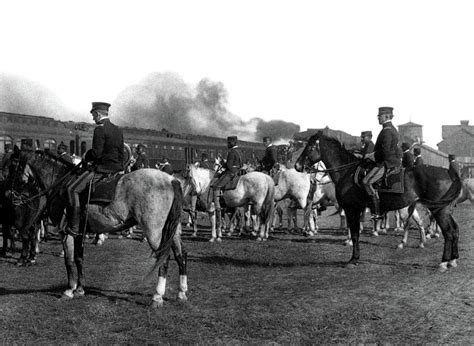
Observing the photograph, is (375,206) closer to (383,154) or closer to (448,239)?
(383,154)

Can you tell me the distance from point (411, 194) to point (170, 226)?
597cm

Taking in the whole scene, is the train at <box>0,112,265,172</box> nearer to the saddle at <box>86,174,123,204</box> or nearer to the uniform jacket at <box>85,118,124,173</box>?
the uniform jacket at <box>85,118,124,173</box>

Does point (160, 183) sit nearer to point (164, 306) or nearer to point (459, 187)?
point (164, 306)

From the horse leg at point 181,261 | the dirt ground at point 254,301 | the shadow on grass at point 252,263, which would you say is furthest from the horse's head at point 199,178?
the horse leg at point 181,261

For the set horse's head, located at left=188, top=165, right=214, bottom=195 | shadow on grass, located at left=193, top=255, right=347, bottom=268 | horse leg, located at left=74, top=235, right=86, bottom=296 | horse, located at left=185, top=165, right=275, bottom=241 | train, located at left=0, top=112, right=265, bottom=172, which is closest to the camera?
horse leg, located at left=74, top=235, right=86, bottom=296

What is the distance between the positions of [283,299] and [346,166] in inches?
189

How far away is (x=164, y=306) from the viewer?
26.6 ft

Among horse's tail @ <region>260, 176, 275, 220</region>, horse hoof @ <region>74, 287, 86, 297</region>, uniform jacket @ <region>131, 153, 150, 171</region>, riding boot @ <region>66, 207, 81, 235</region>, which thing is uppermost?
uniform jacket @ <region>131, 153, 150, 171</region>

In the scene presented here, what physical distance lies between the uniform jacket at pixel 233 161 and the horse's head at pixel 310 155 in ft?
11.2

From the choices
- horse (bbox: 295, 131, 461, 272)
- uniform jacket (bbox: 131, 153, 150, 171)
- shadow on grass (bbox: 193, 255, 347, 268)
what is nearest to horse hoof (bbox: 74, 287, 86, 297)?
shadow on grass (bbox: 193, 255, 347, 268)

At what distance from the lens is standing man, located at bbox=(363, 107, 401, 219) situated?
11.7 metres

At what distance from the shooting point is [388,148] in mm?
11695

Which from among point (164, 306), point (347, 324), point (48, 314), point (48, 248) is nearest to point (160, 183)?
point (164, 306)

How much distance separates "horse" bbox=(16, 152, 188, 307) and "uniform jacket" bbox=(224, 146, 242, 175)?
765 cm
